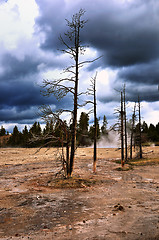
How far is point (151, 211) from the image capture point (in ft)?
30.0

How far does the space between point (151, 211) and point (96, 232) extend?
3472mm

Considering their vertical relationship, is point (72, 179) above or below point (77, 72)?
below

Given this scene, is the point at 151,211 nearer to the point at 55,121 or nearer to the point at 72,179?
the point at 72,179

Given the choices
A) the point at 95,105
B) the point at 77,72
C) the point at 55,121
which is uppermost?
the point at 77,72

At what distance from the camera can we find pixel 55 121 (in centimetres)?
1636

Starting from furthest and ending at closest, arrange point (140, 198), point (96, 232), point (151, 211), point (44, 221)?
point (140, 198) < point (151, 211) < point (44, 221) < point (96, 232)

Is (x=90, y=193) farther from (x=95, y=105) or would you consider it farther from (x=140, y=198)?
(x=95, y=105)

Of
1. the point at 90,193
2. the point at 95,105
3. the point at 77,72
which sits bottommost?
the point at 90,193

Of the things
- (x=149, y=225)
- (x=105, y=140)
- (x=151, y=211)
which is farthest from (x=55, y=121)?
(x=105, y=140)

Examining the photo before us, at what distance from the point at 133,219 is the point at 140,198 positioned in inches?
159

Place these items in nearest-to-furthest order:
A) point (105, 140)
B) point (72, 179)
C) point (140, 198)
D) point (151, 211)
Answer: point (151, 211)
point (140, 198)
point (72, 179)
point (105, 140)

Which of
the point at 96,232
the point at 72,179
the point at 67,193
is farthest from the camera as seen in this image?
the point at 72,179

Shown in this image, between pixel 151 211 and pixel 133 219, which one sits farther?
pixel 151 211

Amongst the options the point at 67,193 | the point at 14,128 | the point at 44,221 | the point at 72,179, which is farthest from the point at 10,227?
the point at 14,128
